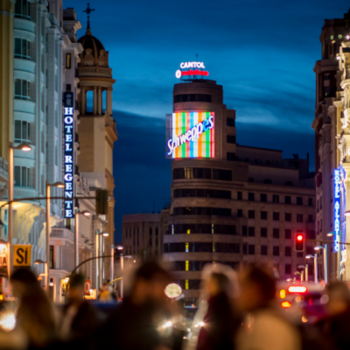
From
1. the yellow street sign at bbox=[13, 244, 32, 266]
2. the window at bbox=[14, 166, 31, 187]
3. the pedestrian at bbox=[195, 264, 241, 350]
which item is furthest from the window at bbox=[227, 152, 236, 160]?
the pedestrian at bbox=[195, 264, 241, 350]

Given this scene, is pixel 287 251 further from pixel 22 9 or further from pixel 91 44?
pixel 22 9

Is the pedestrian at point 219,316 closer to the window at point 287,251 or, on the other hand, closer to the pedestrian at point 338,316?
the pedestrian at point 338,316

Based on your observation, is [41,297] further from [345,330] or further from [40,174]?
[40,174]

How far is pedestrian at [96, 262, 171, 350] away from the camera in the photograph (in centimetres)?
730

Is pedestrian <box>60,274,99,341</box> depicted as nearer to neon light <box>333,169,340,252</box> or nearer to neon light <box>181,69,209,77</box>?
neon light <box>333,169,340,252</box>

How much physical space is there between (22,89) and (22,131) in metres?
2.69

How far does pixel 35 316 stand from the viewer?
732 cm

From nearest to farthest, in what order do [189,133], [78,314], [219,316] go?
[78,314] < [219,316] < [189,133]

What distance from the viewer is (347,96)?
95.4 meters

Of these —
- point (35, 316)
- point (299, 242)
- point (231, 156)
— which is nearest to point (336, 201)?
point (299, 242)

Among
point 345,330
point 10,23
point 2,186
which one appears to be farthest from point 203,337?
point 10,23

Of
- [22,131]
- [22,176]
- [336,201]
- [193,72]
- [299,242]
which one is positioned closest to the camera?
[22,176]

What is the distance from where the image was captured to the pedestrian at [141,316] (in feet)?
24.0

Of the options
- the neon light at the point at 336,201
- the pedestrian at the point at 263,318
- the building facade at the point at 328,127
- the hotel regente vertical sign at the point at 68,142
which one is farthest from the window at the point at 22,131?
the building facade at the point at 328,127
